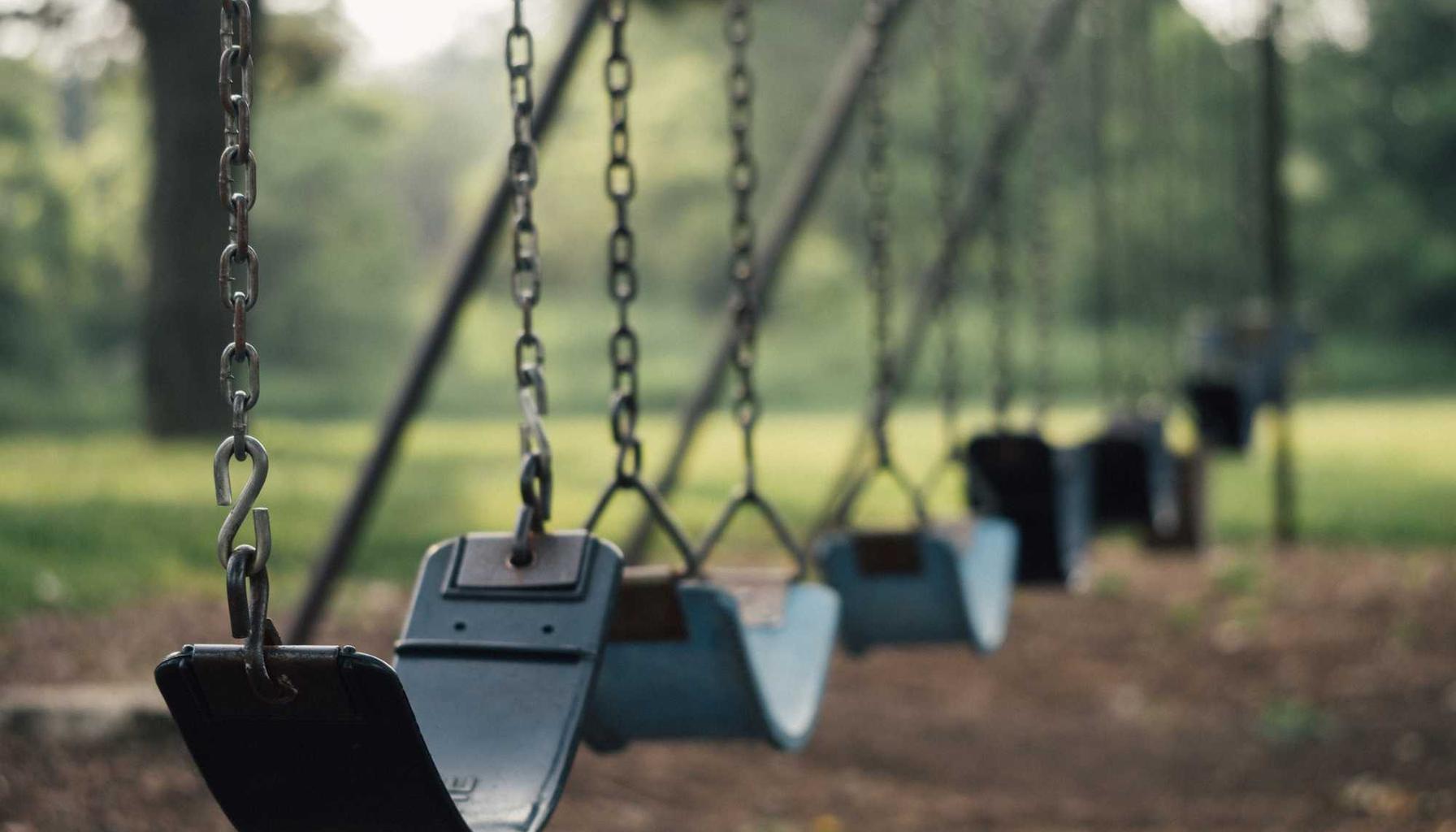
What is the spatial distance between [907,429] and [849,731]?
1331cm

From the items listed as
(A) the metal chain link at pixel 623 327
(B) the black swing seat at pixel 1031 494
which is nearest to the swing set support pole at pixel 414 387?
(B) the black swing seat at pixel 1031 494

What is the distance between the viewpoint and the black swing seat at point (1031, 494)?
159 inches

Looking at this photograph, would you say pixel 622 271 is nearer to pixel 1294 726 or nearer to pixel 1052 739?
pixel 1052 739

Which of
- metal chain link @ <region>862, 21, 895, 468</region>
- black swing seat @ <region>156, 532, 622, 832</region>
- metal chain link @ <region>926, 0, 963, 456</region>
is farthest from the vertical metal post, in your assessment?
black swing seat @ <region>156, 532, 622, 832</region>

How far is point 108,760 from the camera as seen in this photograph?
419 centimetres

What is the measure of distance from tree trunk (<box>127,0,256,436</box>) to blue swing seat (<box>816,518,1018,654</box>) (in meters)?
Answer: 9.16

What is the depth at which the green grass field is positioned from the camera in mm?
7699

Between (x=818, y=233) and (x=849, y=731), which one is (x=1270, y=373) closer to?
(x=849, y=731)

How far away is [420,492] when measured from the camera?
11.4 meters

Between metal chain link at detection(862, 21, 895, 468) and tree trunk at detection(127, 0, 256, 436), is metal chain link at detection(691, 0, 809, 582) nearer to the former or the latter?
metal chain link at detection(862, 21, 895, 468)

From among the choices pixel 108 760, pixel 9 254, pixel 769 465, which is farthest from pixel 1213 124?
pixel 108 760

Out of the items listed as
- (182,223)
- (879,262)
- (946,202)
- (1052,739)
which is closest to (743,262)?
(879,262)

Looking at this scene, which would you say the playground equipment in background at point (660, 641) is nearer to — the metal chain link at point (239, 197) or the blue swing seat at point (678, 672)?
the blue swing seat at point (678, 672)

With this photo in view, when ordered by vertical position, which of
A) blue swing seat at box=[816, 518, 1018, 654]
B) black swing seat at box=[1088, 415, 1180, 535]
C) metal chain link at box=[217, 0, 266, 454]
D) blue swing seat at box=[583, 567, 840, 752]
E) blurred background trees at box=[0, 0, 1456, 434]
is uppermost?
metal chain link at box=[217, 0, 266, 454]
